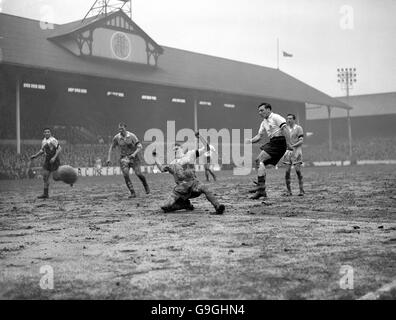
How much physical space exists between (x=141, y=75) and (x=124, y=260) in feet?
90.2

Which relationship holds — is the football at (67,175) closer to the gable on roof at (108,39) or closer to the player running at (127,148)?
the player running at (127,148)

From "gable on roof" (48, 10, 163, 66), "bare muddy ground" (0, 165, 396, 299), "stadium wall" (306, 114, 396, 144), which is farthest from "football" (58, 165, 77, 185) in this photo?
"stadium wall" (306, 114, 396, 144)

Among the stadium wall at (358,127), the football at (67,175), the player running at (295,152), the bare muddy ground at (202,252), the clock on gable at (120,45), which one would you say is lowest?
the bare muddy ground at (202,252)

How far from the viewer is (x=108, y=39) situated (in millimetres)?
32219

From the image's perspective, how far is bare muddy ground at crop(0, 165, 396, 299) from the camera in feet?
13.4

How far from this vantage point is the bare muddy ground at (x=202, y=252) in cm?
407

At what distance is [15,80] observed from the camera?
26312 millimetres

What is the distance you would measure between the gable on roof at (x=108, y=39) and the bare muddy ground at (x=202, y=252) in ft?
74.6

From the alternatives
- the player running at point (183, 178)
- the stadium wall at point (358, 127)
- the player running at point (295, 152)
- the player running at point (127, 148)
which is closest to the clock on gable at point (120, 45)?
A: the player running at point (127, 148)

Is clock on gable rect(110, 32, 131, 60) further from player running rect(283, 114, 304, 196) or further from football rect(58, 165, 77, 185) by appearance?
player running rect(283, 114, 304, 196)

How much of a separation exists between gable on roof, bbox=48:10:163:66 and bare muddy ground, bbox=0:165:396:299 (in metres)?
22.7
